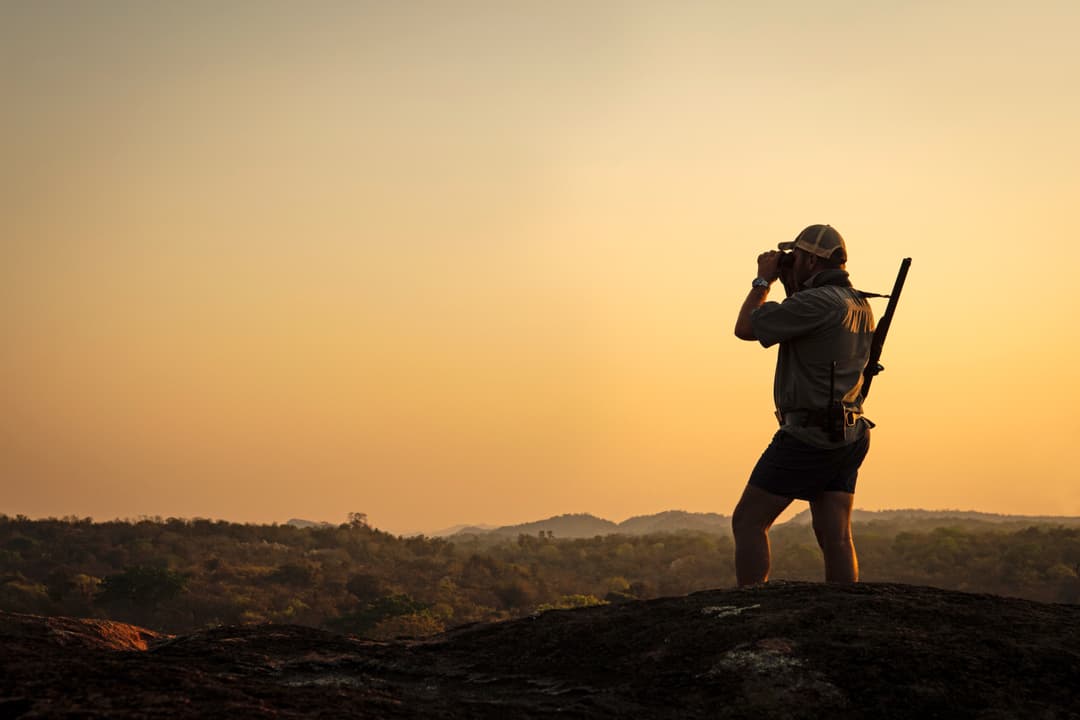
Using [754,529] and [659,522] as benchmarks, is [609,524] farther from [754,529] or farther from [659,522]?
[754,529]

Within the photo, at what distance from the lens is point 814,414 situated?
5785mm

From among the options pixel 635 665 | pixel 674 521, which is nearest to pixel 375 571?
pixel 635 665

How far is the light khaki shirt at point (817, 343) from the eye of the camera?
5.69m

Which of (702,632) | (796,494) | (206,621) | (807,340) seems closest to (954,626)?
(702,632)

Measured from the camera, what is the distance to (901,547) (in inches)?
1237

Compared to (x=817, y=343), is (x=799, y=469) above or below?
below

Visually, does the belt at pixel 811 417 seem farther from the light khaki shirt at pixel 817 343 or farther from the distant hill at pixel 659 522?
A: the distant hill at pixel 659 522

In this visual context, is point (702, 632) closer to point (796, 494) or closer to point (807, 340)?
point (796, 494)

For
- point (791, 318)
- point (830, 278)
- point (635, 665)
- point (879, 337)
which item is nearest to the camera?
point (635, 665)

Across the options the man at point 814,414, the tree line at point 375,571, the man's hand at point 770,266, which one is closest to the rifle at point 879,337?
the man at point 814,414

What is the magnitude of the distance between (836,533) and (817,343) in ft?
3.50

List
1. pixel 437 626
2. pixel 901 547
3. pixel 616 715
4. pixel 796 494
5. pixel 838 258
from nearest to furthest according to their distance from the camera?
pixel 616 715 < pixel 796 494 < pixel 838 258 < pixel 437 626 < pixel 901 547

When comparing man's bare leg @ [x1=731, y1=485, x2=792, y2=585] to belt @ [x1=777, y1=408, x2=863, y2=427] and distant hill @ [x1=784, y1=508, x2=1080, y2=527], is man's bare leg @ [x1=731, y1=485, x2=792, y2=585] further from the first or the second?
distant hill @ [x1=784, y1=508, x2=1080, y2=527]

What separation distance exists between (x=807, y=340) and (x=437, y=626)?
18008 mm
